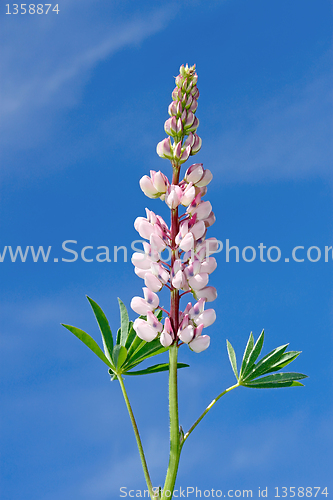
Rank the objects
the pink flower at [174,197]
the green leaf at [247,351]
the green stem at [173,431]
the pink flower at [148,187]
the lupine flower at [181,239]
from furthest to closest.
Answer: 1. the green leaf at [247,351]
2. the pink flower at [148,187]
3. the pink flower at [174,197]
4. the lupine flower at [181,239]
5. the green stem at [173,431]

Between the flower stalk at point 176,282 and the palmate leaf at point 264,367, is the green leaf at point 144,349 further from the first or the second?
the palmate leaf at point 264,367

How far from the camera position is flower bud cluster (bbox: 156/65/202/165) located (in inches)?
152

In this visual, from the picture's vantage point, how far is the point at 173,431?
3434 mm

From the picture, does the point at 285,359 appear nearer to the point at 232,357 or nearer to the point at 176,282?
the point at 232,357

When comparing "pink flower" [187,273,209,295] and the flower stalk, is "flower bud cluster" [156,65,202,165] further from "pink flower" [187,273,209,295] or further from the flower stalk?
"pink flower" [187,273,209,295]

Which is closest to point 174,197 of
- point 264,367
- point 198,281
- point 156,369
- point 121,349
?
point 198,281

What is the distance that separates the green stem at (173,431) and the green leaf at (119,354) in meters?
0.37

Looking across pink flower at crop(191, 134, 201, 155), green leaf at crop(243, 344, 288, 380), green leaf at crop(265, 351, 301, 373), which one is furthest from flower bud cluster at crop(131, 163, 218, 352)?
green leaf at crop(265, 351, 301, 373)

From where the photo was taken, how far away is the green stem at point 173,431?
3365mm

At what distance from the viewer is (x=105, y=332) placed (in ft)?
12.7

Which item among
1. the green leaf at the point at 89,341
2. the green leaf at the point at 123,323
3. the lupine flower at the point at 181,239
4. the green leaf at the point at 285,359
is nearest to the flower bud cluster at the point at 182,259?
the lupine flower at the point at 181,239

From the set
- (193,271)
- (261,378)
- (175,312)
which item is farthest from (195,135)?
(261,378)

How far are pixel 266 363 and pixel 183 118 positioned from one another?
2.28 m

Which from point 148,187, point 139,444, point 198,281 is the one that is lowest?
point 139,444
